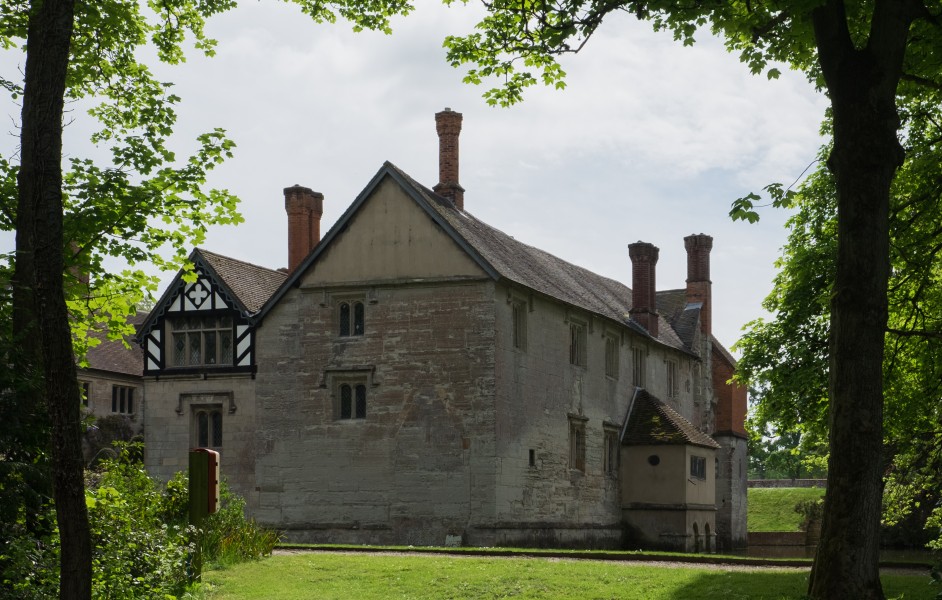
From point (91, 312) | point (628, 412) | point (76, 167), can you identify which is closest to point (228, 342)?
point (628, 412)

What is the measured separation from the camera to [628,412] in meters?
39.8

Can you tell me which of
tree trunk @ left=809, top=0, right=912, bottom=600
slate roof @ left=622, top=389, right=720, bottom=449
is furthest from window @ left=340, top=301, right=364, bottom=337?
tree trunk @ left=809, top=0, right=912, bottom=600

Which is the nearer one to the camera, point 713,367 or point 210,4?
point 210,4

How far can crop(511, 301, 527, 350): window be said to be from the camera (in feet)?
108

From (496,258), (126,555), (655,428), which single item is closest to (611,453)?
(655,428)

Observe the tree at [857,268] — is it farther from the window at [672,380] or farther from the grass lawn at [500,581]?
the window at [672,380]

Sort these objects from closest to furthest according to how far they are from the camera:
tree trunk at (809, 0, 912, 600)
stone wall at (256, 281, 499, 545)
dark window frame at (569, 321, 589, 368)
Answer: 1. tree trunk at (809, 0, 912, 600)
2. stone wall at (256, 281, 499, 545)
3. dark window frame at (569, 321, 589, 368)

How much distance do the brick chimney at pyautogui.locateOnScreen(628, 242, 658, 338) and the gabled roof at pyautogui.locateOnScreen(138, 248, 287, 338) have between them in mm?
12905

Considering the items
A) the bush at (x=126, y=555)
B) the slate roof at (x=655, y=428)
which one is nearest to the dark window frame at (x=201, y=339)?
the slate roof at (x=655, y=428)

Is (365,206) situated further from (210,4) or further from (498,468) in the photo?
(210,4)

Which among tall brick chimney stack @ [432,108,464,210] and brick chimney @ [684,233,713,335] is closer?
tall brick chimney stack @ [432,108,464,210]

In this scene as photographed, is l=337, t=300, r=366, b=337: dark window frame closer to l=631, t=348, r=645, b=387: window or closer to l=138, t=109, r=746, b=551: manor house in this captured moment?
l=138, t=109, r=746, b=551: manor house

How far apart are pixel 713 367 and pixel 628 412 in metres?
11.2

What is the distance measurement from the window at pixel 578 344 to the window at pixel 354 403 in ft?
22.3
